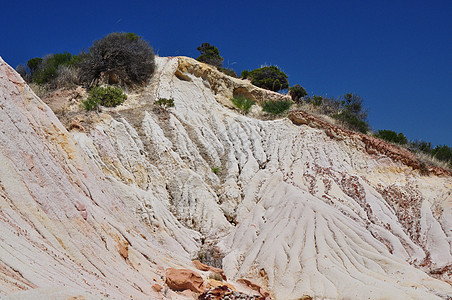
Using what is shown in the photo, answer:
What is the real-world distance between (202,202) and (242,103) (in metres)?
11.7

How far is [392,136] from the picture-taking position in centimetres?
2577

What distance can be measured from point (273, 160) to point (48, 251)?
551 inches

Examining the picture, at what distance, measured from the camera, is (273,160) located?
1984cm

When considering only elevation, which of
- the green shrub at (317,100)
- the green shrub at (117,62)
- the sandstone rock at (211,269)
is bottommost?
the sandstone rock at (211,269)

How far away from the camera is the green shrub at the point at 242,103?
2605 centimetres

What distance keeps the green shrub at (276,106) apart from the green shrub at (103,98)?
10.4 metres

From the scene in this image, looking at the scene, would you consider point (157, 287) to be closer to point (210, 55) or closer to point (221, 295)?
point (221, 295)

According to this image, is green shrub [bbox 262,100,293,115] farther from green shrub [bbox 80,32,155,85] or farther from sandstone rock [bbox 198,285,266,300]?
sandstone rock [bbox 198,285,266,300]

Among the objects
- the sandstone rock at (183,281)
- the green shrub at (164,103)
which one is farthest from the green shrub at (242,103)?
the sandstone rock at (183,281)

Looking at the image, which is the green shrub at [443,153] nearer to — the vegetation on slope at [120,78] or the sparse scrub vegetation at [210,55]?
the vegetation on slope at [120,78]

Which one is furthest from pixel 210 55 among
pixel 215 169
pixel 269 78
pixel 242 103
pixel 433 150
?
pixel 433 150

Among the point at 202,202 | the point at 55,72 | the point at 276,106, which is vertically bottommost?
the point at 202,202

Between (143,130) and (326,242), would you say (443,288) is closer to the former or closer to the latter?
(326,242)

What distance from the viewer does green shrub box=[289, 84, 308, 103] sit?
3039cm
